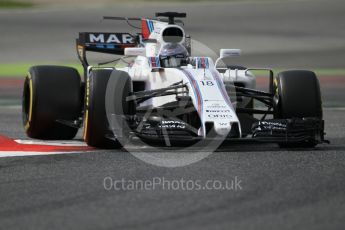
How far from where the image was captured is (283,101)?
10.4 meters

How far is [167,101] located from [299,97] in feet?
4.83

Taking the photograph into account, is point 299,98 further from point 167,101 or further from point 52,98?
point 52,98

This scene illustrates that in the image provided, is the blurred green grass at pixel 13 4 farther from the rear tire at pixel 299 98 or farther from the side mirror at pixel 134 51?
the rear tire at pixel 299 98

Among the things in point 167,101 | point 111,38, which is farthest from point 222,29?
point 167,101

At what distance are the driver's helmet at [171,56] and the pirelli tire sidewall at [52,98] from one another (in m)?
1.03

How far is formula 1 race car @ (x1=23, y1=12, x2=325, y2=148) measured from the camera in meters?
9.59

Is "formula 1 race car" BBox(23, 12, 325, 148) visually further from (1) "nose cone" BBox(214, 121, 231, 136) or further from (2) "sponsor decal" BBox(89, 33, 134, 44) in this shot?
(2) "sponsor decal" BBox(89, 33, 134, 44)

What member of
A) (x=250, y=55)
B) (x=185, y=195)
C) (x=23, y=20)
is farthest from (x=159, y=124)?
(x=23, y=20)

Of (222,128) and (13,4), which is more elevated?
(13,4)

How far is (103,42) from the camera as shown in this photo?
1255cm

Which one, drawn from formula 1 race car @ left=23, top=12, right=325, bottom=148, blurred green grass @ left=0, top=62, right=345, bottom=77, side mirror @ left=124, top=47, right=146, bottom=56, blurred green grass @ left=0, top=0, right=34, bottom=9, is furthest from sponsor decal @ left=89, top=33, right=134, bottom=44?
blurred green grass @ left=0, top=0, right=34, bottom=9

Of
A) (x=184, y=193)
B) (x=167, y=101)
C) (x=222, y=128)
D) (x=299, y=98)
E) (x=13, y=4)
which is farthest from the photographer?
(x=13, y=4)

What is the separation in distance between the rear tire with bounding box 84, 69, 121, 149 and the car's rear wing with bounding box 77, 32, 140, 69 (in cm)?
246

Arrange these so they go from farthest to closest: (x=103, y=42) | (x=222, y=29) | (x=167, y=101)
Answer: (x=222, y=29), (x=103, y=42), (x=167, y=101)
